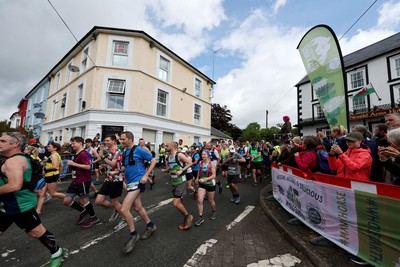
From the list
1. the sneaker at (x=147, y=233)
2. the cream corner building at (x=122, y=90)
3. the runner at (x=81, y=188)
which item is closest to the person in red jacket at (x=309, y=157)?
the sneaker at (x=147, y=233)

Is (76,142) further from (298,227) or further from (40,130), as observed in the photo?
(40,130)

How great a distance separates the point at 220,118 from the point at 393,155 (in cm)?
3272

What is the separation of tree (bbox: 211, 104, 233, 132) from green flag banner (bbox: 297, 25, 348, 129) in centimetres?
2926

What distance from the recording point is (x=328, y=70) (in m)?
4.56

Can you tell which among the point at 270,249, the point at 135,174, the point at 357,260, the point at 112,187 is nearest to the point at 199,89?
the point at 112,187

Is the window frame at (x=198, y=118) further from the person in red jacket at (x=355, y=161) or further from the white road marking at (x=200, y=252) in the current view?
the person in red jacket at (x=355, y=161)

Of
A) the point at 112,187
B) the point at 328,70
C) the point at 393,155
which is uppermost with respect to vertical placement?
the point at 328,70

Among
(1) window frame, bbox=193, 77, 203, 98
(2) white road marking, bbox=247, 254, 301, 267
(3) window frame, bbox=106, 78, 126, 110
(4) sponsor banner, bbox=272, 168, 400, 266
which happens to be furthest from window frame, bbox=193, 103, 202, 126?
(2) white road marking, bbox=247, 254, 301, 267

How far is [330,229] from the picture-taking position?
278cm

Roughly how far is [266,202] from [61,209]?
5.63 metres

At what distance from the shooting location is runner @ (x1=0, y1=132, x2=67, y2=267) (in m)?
2.06

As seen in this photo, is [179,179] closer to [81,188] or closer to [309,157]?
[81,188]

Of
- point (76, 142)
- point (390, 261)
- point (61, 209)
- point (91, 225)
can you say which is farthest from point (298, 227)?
point (61, 209)

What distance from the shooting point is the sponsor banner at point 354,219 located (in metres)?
2.01
